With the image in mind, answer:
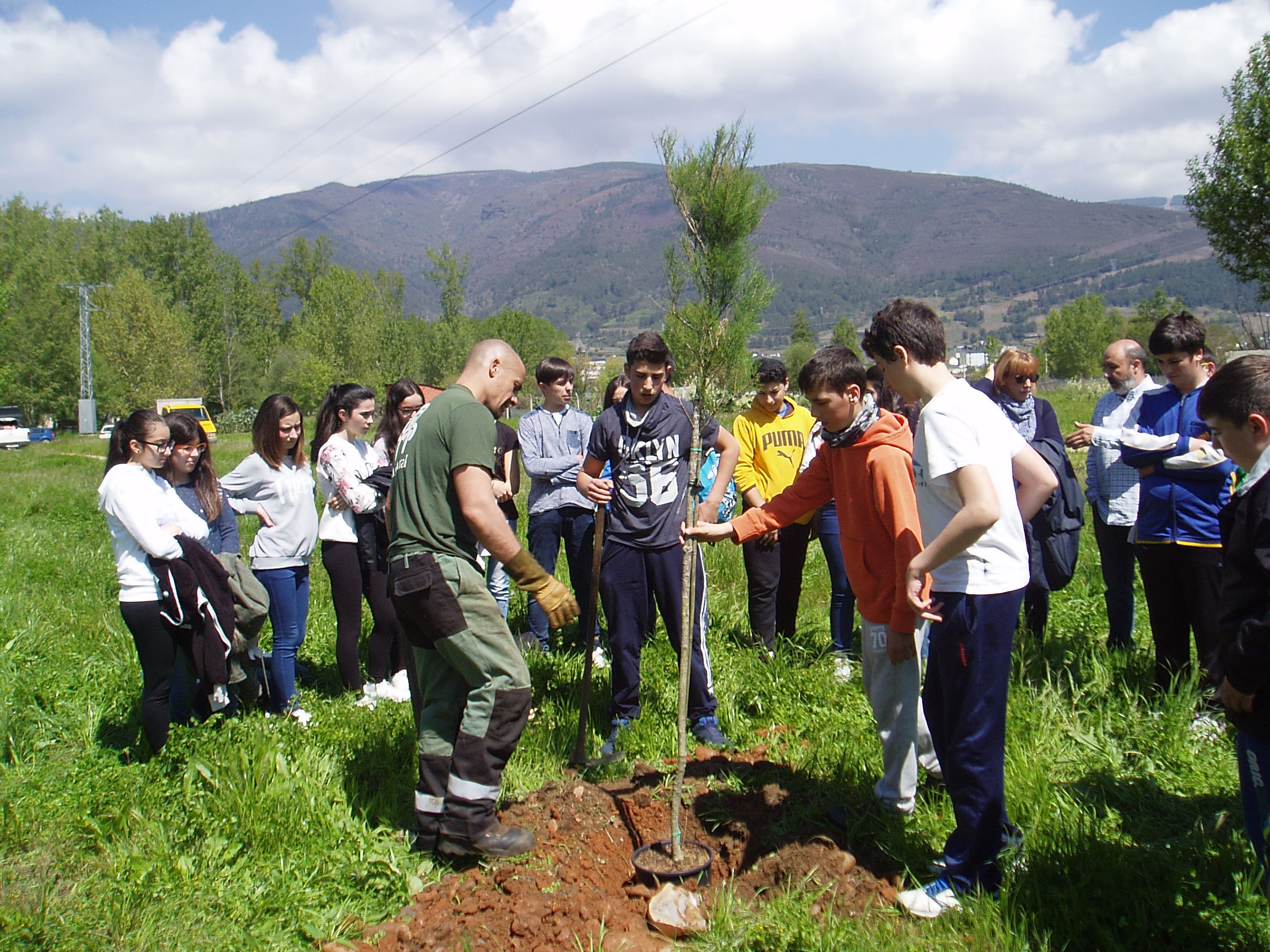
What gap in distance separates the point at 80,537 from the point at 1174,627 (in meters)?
13.5

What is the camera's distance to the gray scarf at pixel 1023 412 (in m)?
5.46

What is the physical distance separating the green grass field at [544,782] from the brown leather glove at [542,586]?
120cm

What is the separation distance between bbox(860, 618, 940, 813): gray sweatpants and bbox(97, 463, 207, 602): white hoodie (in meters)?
3.52

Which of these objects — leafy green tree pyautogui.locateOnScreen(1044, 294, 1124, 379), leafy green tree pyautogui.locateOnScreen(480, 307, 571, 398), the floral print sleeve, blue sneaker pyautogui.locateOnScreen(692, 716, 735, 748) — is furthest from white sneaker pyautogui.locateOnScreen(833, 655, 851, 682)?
leafy green tree pyautogui.locateOnScreen(1044, 294, 1124, 379)

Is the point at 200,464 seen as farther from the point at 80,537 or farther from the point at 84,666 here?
the point at 80,537

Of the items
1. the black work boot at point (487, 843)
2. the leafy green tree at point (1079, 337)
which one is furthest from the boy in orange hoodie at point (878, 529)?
the leafy green tree at point (1079, 337)

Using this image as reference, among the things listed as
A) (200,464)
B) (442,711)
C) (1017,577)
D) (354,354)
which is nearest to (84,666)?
(200,464)

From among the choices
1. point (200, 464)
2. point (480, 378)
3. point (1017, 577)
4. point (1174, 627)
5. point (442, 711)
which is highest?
point (480, 378)

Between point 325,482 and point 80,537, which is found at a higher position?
point 325,482

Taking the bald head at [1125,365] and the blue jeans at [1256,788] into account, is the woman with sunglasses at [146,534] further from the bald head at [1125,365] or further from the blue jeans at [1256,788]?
the bald head at [1125,365]

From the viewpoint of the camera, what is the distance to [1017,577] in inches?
112

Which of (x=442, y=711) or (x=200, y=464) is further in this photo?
(x=200, y=464)

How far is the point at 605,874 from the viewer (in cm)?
356

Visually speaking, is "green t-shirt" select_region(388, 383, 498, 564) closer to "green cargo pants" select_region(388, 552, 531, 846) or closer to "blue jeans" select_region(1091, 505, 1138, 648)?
"green cargo pants" select_region(388, 552, 531, 846)
